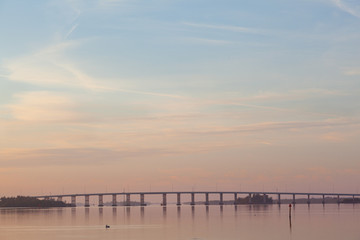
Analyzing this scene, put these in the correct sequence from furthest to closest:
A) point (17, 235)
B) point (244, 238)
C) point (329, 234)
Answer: point (17, 235)
point (329, 234)
point (244, 238)

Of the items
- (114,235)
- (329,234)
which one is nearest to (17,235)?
(114,235)

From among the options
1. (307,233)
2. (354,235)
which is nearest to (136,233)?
(307,233)

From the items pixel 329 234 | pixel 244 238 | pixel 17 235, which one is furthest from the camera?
pixel 17 235

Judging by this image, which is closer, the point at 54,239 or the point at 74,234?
the point at 54,239

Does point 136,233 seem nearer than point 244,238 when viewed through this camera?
No

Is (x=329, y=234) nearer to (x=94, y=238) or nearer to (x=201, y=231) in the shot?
(x=201, y=231)

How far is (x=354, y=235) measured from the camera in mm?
84125

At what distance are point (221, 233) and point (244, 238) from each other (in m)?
8.57

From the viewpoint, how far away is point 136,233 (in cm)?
9338

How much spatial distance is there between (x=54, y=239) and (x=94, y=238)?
5334 millimetres

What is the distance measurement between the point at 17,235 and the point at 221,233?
2968 centimetres

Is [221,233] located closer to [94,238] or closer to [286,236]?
[286,236]


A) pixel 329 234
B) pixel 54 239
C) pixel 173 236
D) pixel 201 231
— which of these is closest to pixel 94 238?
pixel 54 239

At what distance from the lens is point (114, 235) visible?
89.5 metres
